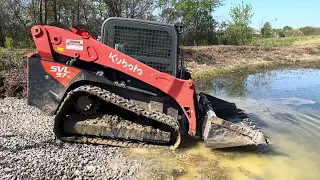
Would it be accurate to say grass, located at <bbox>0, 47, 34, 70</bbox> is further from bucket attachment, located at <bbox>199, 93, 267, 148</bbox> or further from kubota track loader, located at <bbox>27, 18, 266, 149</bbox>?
bucket attachment, located at <bbox>199, 93, 267, 148</bbox>

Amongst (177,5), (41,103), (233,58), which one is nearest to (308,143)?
(41,103)

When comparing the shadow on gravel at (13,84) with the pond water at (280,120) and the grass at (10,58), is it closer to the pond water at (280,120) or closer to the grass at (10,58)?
the grass at (10,58)

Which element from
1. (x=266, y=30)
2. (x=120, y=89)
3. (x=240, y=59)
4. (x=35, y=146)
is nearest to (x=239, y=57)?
(x=240, y=59)

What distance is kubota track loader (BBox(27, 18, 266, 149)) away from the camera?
623 cm

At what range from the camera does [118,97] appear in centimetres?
623

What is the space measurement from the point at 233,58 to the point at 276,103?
38.0ft

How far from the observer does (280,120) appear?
9.05 meters

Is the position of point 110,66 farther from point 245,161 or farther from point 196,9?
point 196,9

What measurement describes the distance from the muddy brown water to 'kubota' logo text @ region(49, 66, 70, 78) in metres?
1.78

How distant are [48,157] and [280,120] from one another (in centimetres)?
591

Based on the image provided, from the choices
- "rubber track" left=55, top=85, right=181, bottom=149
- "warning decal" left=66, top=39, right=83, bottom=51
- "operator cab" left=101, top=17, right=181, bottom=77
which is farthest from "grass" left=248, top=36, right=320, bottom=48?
"warning decal" left=66, top=39, right=83, bottom=51

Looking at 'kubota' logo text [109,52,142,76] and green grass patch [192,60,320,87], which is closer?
'kubota' logo text [109,52,142,76]

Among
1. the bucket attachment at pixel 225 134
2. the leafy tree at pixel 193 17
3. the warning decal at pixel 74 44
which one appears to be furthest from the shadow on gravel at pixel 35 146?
the leafy tree at pixel 193 17

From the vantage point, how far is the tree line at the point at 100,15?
18.1m
